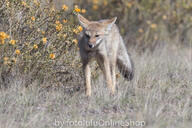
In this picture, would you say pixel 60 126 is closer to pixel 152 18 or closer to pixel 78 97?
pixel 78 97

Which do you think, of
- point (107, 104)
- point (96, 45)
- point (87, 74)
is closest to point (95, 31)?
point (96, 45)

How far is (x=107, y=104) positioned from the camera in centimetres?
456

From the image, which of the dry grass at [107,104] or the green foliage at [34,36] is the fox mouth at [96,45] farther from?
the dry grass at [107,104]

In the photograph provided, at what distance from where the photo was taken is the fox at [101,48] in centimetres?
520

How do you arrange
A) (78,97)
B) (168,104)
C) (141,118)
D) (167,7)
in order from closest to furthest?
(141,118), (168,104), (78,97), (167,7)

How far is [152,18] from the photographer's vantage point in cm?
986

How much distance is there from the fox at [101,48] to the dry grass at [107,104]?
149 millimetres

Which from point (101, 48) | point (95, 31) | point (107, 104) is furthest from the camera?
point (101, 48)

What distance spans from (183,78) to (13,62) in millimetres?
2643

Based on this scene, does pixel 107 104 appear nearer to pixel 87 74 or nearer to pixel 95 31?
pixel 87 74

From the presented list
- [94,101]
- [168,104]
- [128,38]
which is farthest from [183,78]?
[128,38]

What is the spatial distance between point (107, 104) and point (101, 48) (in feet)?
3.50

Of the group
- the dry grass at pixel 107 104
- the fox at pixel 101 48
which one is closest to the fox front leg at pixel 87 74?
the fox at pixel 101 48

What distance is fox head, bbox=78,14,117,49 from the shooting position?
5.11 metres
